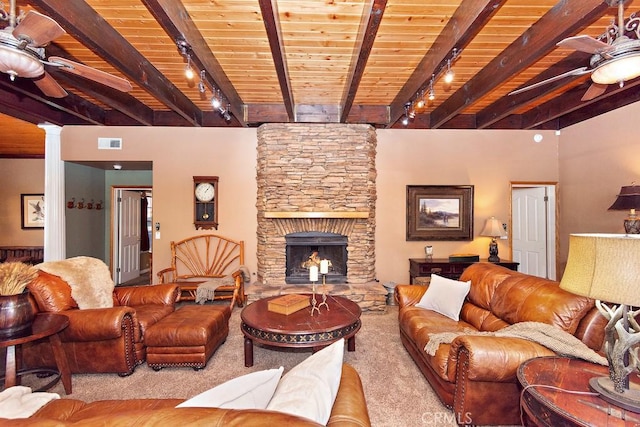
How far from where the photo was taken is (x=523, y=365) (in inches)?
66.9

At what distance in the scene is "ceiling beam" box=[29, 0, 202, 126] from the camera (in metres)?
2.16

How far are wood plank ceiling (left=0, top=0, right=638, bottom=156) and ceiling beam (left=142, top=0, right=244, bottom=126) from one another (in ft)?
0.04

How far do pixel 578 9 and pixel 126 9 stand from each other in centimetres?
333

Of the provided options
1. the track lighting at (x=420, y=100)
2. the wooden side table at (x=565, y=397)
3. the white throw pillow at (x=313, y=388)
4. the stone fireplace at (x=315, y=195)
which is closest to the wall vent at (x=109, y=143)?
the stone fireplace at (x=315, y=195)

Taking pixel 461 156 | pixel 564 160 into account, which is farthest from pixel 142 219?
pixel 564 160

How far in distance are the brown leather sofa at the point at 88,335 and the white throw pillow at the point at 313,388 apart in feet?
7.05

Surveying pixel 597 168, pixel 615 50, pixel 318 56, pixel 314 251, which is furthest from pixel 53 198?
pixel 597 168

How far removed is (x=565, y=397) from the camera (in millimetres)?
1379

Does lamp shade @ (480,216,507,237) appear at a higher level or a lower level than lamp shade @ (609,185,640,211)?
lower

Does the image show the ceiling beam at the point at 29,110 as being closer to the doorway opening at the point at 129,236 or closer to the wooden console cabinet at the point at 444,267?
the doorway opening at the point at 129,236

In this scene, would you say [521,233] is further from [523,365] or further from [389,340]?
[523,365]

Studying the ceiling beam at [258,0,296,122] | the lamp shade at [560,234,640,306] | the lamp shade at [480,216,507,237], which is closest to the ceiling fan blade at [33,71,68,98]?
the ceiling beam at [258,0,296,122]

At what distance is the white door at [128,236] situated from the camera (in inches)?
251

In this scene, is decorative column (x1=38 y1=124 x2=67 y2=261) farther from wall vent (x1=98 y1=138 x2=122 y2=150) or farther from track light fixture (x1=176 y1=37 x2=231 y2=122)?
→ track light fixture (x1=176 y1=37 x2=231 y2=122)
